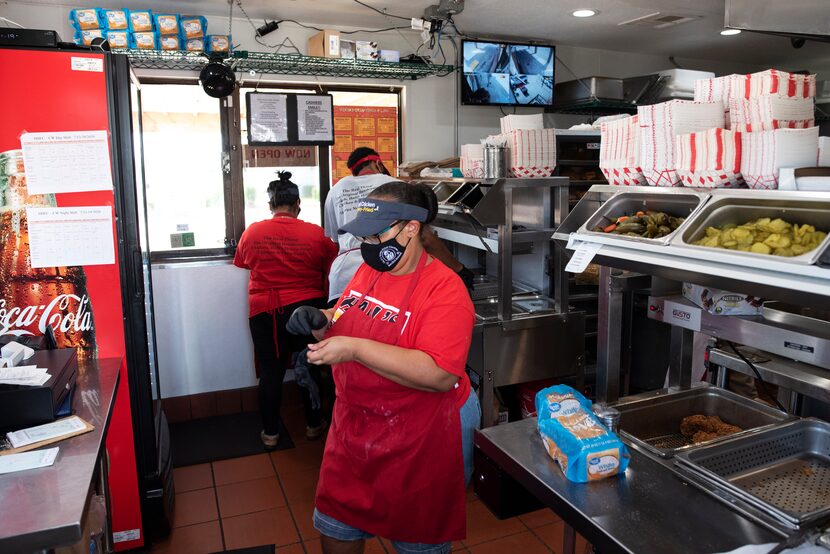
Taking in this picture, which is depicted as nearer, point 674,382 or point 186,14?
point 674,382

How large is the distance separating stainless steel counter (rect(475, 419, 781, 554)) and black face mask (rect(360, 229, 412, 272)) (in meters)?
0.67

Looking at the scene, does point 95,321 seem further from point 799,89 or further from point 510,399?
point 799,89

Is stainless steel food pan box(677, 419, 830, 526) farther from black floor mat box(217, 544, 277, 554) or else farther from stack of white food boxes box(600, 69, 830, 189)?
black floor mat box(217, 544, 277, 554)

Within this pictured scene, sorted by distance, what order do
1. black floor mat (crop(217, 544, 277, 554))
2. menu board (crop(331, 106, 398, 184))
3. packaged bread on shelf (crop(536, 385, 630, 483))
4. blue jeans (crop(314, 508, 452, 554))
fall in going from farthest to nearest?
menu board (crop(331, 106, 398, 184))
black floor mat (crop(217, 544, 277, 554))
blue jeans (crop(314, 508, 452, 554))
packaged bread on shelf (crop(536, 385, 630, 483))

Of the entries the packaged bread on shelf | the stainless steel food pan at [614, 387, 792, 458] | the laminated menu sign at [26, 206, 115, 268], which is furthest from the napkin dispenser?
the stainless steel food pan at [614, 387, 792, 458]

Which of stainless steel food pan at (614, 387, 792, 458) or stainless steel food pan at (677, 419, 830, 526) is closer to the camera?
stainless steel food pan at (677, 419, 830, 526)

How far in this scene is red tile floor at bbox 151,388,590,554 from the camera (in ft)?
9.41

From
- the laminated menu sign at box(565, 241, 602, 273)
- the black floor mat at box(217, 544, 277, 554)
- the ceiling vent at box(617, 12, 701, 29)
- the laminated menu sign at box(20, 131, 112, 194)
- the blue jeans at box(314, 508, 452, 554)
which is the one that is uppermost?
the ceiling vent at box(617, 12, 701, 29)

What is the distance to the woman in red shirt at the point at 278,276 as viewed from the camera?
3.68 m

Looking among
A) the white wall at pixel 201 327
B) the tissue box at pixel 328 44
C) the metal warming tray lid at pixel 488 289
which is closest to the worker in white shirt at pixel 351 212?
the metal warming tray lid at pixel 488 289

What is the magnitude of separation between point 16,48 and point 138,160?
595 millimetres

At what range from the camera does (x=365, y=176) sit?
12.3 ft

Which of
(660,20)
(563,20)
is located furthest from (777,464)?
(660,20)

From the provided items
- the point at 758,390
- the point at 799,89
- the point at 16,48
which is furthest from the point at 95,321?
the point at 758,390
